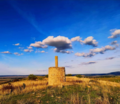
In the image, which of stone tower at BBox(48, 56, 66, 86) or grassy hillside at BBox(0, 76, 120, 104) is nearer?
grassy hillside at BBox(0, 76, 120, 104)

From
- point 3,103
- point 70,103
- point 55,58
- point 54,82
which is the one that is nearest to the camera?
point 70,103

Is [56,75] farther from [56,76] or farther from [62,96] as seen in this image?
[62,96]

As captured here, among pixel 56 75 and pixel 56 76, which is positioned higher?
pixel 56 75

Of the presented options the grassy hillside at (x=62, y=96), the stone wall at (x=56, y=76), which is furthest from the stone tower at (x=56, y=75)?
the grassy hillside at (x=62, y=96)

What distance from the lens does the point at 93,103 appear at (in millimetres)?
5988

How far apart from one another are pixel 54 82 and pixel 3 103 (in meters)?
6.49

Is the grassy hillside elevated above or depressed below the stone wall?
below

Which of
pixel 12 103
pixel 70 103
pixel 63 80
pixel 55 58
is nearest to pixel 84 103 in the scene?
pixel 70 103

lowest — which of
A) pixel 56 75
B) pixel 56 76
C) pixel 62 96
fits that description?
pixel 62 96

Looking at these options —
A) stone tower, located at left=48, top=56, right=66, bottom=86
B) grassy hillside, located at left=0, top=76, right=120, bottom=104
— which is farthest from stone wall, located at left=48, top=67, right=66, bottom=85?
grassy hillside, located at left=0, top=76, right=120, bottom=104

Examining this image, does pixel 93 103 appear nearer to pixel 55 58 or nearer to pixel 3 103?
pixel 3 103

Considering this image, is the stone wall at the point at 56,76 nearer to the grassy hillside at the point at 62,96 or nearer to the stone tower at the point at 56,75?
the stone tower at the point at 56,75

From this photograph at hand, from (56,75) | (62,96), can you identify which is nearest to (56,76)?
(56,75)

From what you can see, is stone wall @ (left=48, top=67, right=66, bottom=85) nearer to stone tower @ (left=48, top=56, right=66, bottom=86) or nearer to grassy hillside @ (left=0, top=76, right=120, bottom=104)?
stone tower @ (left=48, top=56, right=66, bottom=86)
